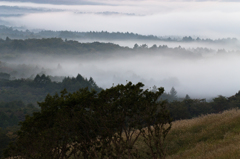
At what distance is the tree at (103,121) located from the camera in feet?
49.0

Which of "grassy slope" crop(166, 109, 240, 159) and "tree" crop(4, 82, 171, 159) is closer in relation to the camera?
"tree" crop(4, 82, 171, 159)

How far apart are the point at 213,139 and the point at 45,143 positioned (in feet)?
44.1

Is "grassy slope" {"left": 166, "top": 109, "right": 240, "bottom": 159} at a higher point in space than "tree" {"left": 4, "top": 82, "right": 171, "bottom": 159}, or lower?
lower

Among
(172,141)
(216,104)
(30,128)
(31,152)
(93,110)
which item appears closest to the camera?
(93,110)

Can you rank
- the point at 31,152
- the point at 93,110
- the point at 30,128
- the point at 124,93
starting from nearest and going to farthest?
the point at 124,93 → the point at 93,110 → the point at 31,152 → the point at 30,128

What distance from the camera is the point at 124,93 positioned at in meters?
15.8

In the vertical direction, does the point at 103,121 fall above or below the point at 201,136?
above

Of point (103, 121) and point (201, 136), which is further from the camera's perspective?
point (201, 136)

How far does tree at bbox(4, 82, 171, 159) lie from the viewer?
14.9 metres

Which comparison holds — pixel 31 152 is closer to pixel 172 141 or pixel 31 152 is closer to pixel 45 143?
pixel 45 143

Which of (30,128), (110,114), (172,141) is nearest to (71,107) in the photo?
(110,114)

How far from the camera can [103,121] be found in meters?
15.5

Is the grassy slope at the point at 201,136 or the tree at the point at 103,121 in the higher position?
the tree at the point at 103,121

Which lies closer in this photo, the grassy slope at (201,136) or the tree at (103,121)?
the tree at (103,121)
